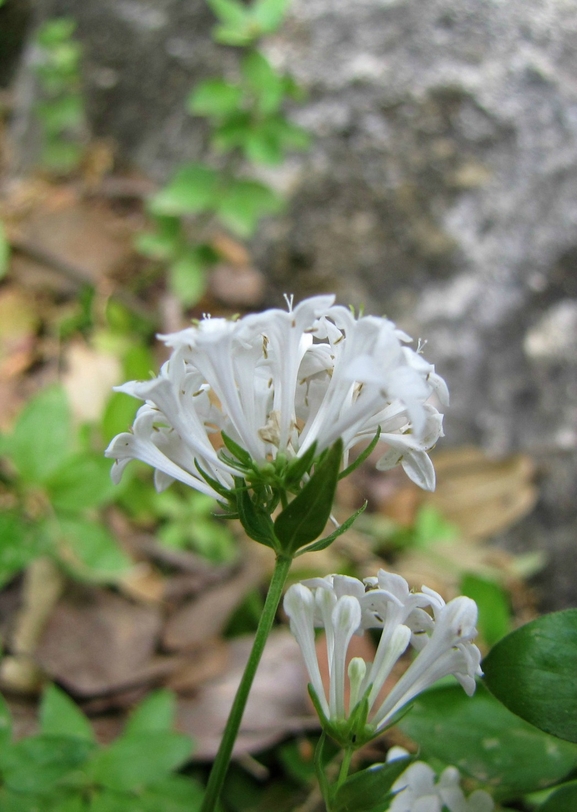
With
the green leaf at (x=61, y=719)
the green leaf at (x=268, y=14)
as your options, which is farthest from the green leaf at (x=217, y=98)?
the green leaf at (x=61, y=719)

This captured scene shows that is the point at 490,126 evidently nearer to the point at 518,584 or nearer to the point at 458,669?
the point at 518,584

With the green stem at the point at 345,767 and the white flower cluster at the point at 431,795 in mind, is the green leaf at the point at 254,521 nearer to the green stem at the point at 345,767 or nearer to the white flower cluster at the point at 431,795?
the green stem at the point at 345,767

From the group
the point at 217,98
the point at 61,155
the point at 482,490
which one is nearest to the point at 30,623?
the point at 482,490

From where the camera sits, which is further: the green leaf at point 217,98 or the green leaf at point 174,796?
the green leaf at point 217,98

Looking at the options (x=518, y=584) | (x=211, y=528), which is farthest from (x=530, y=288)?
(x=211, y=528)

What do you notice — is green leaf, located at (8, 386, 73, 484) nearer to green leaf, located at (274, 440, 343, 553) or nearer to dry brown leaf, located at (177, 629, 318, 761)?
dry brown leaf, located at (177, 629, 318, 761)

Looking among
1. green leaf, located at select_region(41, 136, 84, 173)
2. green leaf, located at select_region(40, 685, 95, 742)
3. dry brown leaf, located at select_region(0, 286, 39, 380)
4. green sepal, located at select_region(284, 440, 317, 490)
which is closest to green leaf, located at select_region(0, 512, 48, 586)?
green leaf, located at select_region(40, 685, 95, 742)
